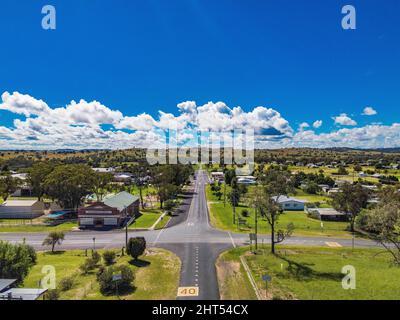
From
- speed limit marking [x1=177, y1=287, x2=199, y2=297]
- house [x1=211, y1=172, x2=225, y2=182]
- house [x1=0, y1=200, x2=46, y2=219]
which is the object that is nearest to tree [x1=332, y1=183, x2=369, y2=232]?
speed limit marking [x1=177, y1=287, x2=199, y2=297]

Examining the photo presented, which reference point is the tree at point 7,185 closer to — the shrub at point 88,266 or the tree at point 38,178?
the tree at point 38,178

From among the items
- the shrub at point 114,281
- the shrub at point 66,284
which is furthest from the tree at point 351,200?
the shrub at point 66,284

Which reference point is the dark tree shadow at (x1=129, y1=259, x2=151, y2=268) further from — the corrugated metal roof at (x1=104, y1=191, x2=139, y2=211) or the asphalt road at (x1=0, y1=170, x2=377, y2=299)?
the corrugated metal roof at (x1=104, y1=191, x2=139, y2=211)

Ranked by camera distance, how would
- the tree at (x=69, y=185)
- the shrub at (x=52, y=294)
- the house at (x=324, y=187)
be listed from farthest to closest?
the house at (x=324, y=187) → the tree at (x=69, y=185) → the shrub at (x=52, y=294)

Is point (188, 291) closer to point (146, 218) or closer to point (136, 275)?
point (136, 275)

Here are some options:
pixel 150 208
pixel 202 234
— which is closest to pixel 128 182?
pixel 150 208
